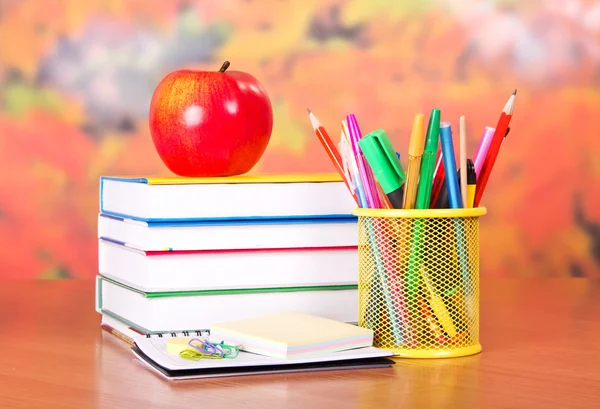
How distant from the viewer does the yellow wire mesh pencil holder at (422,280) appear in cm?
84

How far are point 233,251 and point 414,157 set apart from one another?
197 millimetres

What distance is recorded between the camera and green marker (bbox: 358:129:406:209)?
83 centimetres

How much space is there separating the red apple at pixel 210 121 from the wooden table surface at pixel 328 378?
0.19 meters

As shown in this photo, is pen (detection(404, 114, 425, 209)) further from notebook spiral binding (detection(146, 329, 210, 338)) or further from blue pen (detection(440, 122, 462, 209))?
notebook spiral binding (detection(146, 329, 210, 338))

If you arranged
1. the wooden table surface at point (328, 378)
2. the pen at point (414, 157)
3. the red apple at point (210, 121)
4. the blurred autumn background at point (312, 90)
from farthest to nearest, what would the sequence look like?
the blurred autumn background at point (312, 90) < the red apple at point (210, 121) < the pen at point (414, 157) < the wooden table surface at point (328, 378)

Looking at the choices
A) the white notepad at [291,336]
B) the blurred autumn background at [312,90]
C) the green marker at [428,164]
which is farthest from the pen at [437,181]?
the blurred autumn background at [312,90]

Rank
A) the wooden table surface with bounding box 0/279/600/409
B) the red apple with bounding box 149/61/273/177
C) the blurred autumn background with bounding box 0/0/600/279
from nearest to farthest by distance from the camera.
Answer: the wooden table surface with bounding box 0/279/600/409 < the red apple with bounding box 149/61/273/177 < the blurred autumn background with bounding box 0/0/600/279

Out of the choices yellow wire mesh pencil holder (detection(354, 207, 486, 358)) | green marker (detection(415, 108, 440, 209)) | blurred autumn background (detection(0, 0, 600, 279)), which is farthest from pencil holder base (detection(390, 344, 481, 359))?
blurred autumn background (detection(0, 0, 600, 279))

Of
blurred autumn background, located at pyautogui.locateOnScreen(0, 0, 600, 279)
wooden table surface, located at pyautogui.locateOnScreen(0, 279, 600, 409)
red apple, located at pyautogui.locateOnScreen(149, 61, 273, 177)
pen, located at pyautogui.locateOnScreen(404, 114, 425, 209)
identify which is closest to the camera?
wooden table surface, located at pyautogui.locateOnScreen(0, 279, 600, 409)

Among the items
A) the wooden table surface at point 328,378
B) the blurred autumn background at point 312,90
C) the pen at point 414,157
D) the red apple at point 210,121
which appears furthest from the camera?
the blurred autumn background at point 312,90

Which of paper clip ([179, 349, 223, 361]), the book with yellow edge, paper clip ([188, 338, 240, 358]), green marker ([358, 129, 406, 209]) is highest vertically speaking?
green marker ([358, 129, 406, 209])

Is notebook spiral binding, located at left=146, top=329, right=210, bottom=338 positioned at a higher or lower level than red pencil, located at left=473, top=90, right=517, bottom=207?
lower

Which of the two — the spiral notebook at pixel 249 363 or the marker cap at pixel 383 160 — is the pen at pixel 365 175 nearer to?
the marker cap at pixel 383 160

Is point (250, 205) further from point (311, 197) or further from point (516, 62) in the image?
point (516, 62)
